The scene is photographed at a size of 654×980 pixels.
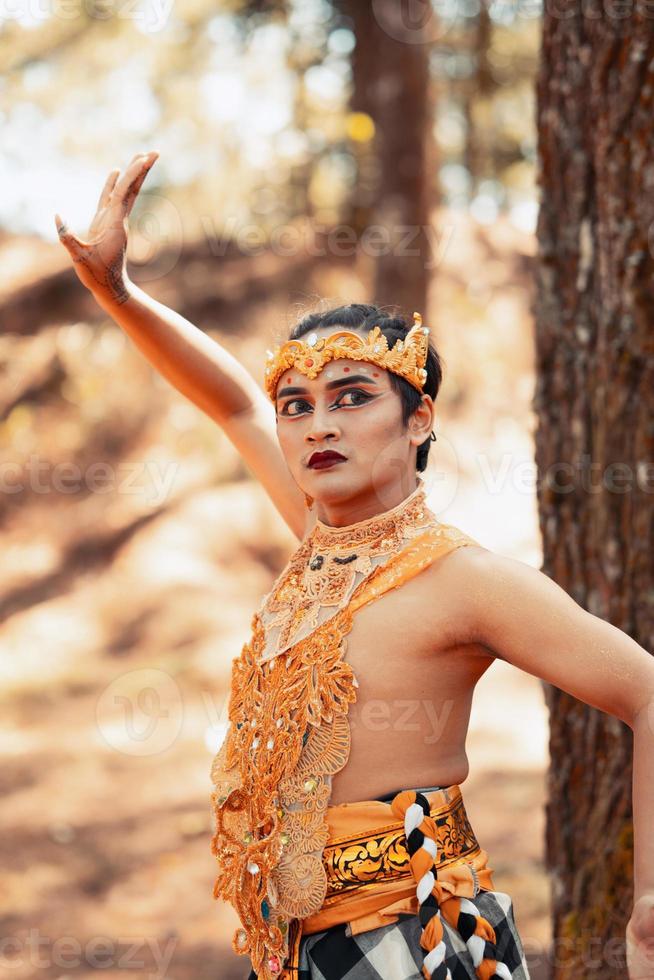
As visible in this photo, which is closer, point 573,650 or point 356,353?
point 573,650

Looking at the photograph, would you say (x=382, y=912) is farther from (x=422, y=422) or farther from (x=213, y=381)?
(x=213, y=381)

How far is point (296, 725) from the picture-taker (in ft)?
5.90

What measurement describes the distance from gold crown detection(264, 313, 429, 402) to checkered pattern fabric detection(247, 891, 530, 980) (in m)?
0.95

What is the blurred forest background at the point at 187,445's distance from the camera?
5.29 m

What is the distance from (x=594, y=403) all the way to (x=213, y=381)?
3.61 feet

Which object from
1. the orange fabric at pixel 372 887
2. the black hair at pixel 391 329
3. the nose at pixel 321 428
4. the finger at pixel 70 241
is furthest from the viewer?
the finger at pixel 70 241

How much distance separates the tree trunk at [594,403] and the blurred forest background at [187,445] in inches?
34.6

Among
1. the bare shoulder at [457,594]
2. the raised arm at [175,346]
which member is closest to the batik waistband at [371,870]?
the bare shoulder at [457,594]

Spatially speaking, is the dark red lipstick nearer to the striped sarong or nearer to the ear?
the ear

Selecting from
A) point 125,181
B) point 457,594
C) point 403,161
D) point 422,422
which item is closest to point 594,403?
point 422,422

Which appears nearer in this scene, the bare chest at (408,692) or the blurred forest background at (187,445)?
the bare chest at (408,692)

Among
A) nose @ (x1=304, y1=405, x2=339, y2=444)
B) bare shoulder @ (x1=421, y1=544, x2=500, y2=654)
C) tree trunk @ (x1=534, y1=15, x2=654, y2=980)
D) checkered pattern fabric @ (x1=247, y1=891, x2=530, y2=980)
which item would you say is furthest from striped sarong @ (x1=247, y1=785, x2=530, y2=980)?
tree trunk @ (x1=534, y1=15, x2=654, y2=980)

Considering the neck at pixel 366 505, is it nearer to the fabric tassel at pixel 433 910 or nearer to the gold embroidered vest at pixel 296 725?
the gold embroidered vest at pixel 296 725

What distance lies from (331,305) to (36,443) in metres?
7.36
